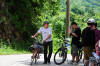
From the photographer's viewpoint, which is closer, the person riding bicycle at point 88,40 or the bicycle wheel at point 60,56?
the person riding bicycle at point 88,40

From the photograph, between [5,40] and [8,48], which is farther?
[5,40]

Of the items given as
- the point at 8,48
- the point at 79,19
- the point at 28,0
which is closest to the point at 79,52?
the point at 8,48

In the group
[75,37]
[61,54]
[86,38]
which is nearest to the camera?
[86,38]

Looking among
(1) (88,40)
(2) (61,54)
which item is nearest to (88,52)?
(1) (88,40)

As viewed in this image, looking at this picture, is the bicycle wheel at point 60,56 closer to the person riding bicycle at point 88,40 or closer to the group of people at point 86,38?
the group of people at point 86,38

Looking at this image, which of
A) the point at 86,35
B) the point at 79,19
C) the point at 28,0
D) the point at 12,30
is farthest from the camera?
the point at 79,19

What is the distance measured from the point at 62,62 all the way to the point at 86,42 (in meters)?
3.21

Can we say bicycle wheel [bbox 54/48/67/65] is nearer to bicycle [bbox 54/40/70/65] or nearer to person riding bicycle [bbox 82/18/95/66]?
bicycle [bbox 54/40/70/65]

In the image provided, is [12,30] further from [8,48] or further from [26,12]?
[8,48]

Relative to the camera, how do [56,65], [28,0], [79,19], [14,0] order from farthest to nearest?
[79,19], [14,0], [28,0], [56,65]

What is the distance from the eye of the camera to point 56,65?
11.6 metres

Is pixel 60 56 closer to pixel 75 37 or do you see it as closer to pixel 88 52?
pixel 75 37

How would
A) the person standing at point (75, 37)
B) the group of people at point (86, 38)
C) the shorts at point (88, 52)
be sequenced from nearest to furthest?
the group of people at point (86, 38) → the shorts at point (88, 52) → the person standing at point (75, 37)

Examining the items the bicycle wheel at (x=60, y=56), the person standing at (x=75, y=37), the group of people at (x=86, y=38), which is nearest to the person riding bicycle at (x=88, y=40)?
the group of people at (x=86, y=38)
